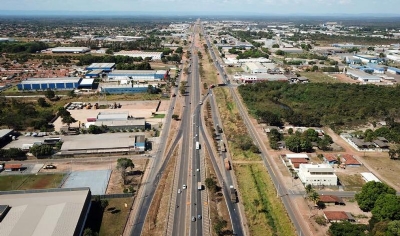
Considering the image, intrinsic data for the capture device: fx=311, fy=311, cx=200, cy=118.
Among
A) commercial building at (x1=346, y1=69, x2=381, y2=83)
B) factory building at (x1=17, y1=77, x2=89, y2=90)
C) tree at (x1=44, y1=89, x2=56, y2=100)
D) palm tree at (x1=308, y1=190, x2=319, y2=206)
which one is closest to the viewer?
palm tree at (x1=308, y1=190, x2=319, y2=206)

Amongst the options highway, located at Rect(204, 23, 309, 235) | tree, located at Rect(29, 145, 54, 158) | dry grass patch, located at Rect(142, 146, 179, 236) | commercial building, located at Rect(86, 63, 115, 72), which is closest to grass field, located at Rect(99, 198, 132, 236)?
dry grass patch, located at Rect(142, 146, 179, 236)

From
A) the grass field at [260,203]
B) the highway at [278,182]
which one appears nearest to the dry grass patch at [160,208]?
the grass field at [260,203]

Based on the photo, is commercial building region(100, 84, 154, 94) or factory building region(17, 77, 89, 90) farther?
factory building region(17, 77, 89, 90)

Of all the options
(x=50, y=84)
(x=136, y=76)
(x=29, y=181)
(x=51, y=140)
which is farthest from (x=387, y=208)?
(x=50, y=84)

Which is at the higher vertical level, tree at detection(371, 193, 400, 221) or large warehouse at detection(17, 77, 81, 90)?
large warehouse at detection(17, 77, 81, 90)

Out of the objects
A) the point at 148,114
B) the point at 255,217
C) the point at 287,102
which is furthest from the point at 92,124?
the point at 287,102

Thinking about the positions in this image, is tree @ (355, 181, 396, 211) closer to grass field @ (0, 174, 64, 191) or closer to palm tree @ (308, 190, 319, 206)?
palm tree @ (308, 190, 319, 206)

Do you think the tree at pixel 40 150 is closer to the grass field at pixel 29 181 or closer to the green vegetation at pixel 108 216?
the grass field at pixel 29 181
